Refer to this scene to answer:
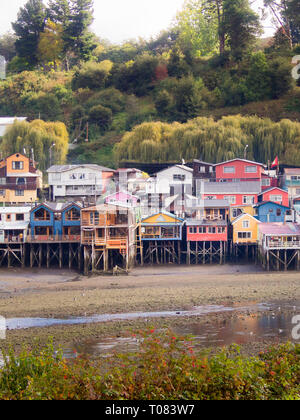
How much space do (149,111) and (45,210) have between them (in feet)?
109

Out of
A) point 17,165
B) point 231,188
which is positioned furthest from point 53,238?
point 231,188

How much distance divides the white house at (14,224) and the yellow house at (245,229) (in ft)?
41.4

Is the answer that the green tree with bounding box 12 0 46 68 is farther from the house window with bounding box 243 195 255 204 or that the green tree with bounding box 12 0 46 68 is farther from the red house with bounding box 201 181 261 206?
the house window with bounding box 243 195 255 204

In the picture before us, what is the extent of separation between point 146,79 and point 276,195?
34842 millimetres

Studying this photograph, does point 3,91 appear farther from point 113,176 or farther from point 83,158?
point 113,176

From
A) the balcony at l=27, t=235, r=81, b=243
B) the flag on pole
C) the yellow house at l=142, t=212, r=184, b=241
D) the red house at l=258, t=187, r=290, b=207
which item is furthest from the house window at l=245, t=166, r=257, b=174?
the balcony at l=27, t=235, r=81, b=243

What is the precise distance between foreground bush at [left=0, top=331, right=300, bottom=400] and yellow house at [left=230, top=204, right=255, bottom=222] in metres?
25.3

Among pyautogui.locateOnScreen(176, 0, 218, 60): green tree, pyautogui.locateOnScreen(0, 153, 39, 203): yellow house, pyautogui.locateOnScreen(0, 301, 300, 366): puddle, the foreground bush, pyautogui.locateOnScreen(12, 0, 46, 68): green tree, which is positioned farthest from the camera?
pyautogui.locateOnScreen(176, 0, 218, 60): green tree

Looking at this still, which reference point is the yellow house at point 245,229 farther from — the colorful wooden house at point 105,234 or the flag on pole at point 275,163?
the flag on pole at point 275,163

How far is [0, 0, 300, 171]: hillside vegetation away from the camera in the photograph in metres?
58.1

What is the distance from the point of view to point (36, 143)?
4922 centimetres

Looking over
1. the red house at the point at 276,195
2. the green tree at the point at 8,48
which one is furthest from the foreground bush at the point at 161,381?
the green tree at the point at 8,48

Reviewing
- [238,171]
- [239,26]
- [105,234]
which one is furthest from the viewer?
[239,26]

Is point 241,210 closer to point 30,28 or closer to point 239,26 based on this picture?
point 239,26
